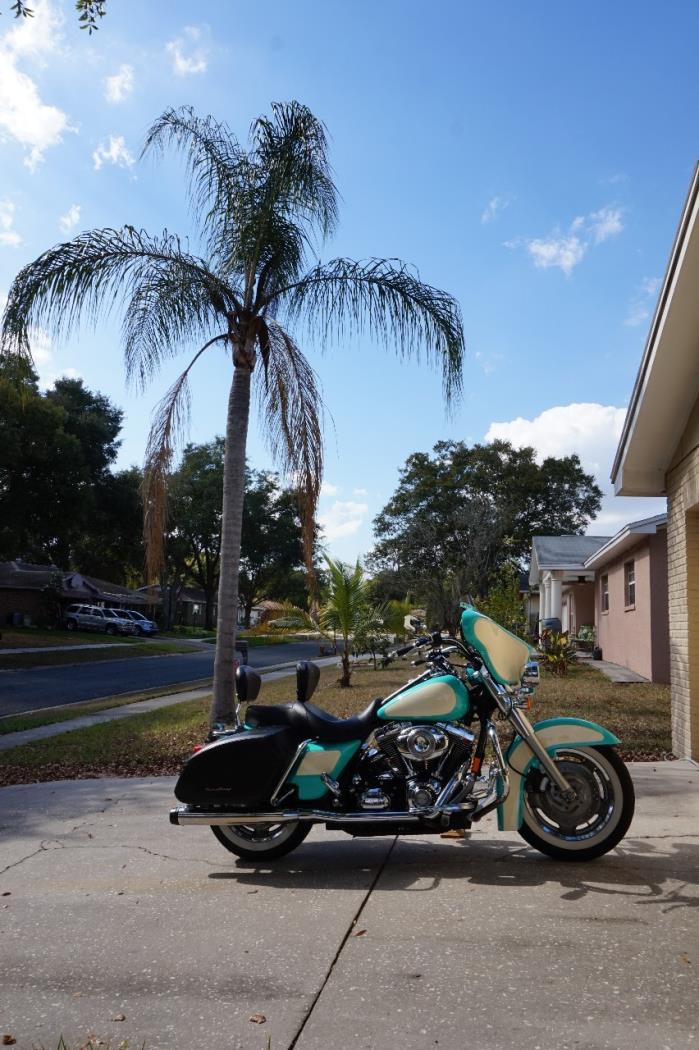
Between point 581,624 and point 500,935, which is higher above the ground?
point 581,624

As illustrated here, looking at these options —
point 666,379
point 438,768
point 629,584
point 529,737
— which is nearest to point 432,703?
point 438,768

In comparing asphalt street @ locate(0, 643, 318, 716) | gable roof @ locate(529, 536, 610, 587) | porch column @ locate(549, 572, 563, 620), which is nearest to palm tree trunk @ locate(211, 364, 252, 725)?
asphalt street @ locate(0, 643, 318, 716)

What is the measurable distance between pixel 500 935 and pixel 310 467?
7.42 metres

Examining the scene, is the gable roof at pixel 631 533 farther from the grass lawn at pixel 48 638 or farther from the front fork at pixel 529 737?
the grass lawn at pixel 48 638

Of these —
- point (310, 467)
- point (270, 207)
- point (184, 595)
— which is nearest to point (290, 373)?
point (310, 467)

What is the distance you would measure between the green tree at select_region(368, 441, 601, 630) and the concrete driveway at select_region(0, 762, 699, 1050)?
37.5 meters

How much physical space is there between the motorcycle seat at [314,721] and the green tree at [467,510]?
123 ft

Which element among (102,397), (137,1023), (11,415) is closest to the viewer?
(137,1023)

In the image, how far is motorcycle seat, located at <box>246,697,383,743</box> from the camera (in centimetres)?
525

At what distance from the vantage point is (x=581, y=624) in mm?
30422

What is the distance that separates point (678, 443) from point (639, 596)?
9.52 m

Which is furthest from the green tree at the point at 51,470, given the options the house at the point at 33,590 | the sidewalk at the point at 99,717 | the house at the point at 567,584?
the house at the point at 567,584

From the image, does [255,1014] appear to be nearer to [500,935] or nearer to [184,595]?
[500,935]

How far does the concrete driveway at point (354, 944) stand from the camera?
331cm
